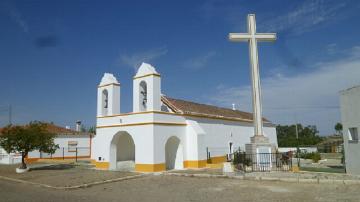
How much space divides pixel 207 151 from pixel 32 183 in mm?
12590

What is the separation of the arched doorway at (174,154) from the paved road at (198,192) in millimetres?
6653

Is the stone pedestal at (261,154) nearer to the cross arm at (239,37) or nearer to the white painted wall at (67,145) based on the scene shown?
the cross arm at (239,37)

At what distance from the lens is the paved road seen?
37.3 feet

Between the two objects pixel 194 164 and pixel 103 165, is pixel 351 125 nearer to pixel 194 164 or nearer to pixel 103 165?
pixel 194 164

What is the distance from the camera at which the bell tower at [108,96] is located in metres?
23.4


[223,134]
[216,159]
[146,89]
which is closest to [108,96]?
[146,89]

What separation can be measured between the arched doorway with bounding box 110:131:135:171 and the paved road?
Result: 22.9 ft

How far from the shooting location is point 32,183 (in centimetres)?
1708

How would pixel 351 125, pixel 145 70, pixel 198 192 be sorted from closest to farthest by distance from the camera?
1. pixel 198 192
2. pixel 351 125
3. pixel 145 70

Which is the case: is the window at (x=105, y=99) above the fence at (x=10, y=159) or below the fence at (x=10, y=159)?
above

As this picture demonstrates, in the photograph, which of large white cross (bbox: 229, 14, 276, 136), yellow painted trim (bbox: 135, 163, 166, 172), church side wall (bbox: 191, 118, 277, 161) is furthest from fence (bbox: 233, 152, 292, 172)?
church side wall (bbox: 191, 118, 277, 161)

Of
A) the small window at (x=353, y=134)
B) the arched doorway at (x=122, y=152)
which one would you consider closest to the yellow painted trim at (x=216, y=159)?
the arched doorway at (x=122, y=152)

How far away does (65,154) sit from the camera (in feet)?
127

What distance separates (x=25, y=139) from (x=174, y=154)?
10.3 metres
